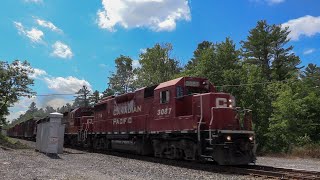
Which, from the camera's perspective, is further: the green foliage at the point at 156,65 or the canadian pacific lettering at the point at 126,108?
the green foliage at the point at 156,65

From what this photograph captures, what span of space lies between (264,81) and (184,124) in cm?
2482

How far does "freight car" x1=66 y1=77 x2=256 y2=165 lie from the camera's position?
1510 centimetres

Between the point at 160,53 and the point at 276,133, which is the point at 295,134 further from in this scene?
the point at 160,53

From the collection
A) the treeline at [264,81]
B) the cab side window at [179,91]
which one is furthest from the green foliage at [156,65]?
the cab side window at [179,91]

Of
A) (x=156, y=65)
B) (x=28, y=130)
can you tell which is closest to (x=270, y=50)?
(x=156, y=65)

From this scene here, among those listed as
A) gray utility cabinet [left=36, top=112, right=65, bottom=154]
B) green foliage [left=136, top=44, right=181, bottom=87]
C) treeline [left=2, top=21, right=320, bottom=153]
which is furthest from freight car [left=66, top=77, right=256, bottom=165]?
green foliage [left=136, top=44, right=181, bottom=87]

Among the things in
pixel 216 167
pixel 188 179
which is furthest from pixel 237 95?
pixel 188 179

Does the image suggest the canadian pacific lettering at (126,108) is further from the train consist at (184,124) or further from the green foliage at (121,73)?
the green foliage at (121,73)

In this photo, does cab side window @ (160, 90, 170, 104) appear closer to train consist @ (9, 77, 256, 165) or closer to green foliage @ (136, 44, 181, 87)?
train consist @ (9, 77, 256, 165)

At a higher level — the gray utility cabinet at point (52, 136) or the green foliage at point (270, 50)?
the green foliage at point (270, 50)

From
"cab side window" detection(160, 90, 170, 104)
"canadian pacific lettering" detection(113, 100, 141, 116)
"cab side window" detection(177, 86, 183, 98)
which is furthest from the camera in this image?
"canadian pacific lettering" detection(113, 100, 141, 116)

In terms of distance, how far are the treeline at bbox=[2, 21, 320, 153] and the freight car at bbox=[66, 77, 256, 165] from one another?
12623mm

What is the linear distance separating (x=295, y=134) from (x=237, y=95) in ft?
19.9

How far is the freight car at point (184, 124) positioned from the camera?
15.1 meters
